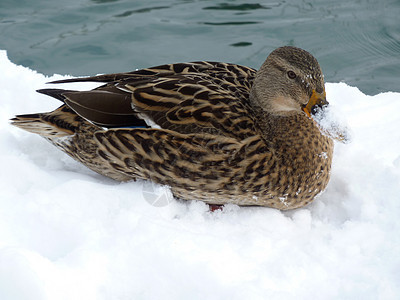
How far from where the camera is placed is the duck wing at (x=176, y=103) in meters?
3.67

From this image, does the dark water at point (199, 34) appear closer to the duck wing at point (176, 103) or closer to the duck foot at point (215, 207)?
the duck wing at point (176, 103)

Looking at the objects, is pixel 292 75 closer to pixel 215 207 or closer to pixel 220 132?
pixel 220 132

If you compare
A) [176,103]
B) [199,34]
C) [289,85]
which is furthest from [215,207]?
[199,34]

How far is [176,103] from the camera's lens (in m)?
3.72

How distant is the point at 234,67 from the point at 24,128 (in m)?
1.57

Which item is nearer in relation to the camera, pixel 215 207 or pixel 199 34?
pixel 215 207

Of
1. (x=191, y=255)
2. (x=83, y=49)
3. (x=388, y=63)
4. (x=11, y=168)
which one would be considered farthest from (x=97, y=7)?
(x=191, y=255)

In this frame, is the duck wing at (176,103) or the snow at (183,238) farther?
the duck wing at (176,103)

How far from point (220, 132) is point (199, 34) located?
13.4 feet

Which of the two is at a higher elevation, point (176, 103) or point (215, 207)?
point (176, 103)

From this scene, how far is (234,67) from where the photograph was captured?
4.20 m

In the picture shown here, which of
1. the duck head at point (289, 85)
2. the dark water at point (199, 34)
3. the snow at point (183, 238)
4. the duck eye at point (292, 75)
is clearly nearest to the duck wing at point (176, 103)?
the duck head at point (289, 85)

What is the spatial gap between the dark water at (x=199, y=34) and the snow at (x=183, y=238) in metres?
2.87

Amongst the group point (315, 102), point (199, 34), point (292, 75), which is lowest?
point (199, 34)
